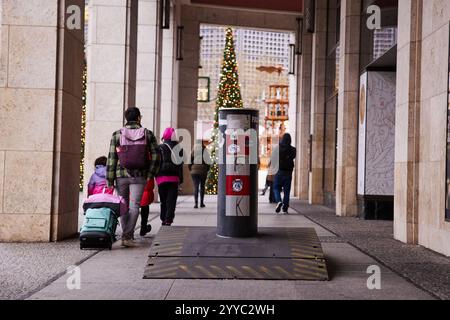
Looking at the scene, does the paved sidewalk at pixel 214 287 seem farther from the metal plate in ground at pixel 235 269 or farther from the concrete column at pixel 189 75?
the concrete column at pixel 189 75

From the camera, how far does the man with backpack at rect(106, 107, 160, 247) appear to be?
26.7ft

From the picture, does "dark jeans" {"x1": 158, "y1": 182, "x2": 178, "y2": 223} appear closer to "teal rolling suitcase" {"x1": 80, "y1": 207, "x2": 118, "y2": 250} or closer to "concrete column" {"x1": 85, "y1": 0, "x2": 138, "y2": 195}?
"teal rolling suitcase" {"x1": 80, "y1": 207, "x2": 118, "y2": 250}

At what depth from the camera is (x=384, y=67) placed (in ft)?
44.0

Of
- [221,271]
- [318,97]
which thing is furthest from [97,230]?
[318,97]

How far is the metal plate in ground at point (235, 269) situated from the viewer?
19.8 feet

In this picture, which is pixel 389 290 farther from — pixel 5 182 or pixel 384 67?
pixel 384 67

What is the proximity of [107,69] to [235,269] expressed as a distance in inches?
338

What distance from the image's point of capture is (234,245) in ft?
22.6

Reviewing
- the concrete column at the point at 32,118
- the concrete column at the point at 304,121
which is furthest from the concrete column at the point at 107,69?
the concrete column at the point at 304,121

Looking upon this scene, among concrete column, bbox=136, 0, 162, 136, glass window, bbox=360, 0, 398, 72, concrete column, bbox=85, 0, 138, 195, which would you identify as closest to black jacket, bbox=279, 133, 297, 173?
glass window, bbox=360, 0, 398, 72

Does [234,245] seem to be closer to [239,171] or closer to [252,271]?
[252,271]

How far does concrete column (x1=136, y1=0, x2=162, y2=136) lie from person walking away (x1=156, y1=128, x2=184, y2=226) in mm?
8484

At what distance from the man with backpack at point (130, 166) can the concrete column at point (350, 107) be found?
7295 millimetres

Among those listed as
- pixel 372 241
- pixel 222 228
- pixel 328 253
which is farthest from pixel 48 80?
pixel 372 241
